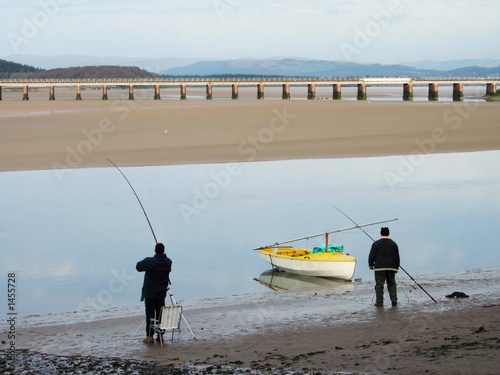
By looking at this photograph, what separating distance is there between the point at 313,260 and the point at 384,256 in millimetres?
3110

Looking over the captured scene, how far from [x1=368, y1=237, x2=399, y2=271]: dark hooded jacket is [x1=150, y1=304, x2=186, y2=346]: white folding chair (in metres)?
3.00

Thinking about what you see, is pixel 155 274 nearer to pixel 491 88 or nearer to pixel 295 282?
pixel 295 282

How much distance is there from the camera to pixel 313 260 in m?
15.6

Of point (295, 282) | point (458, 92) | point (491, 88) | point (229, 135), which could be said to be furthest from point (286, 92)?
point (295, 282)

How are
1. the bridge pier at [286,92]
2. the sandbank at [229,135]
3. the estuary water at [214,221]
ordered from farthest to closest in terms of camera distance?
the bridge pier at [286,92]
the sandbank at [229,135]
the estuary water at [214,221]

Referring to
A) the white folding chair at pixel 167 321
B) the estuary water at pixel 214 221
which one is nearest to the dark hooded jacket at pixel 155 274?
the white folding chair at pixel 167 321

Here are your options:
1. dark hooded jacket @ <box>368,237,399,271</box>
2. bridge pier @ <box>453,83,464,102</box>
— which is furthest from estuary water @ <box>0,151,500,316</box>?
bridge pier @ <box>453,83,464,102</box>

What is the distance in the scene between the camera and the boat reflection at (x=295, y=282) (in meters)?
15.0

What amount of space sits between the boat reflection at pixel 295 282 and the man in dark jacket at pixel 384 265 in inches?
81.1

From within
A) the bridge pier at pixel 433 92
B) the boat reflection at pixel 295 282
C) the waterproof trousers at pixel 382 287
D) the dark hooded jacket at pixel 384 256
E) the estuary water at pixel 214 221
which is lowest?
the boat reflection at pixel 295 282

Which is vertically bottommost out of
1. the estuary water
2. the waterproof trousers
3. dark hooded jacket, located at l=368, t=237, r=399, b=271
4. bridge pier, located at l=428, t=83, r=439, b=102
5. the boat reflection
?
the boat reflection

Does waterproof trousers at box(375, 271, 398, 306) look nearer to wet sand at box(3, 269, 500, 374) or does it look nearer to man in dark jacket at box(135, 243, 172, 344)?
wet sand at box(3, 269, 500, 374)

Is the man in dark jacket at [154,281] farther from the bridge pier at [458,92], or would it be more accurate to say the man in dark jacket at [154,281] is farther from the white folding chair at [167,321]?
the bridge pier at [458,92]

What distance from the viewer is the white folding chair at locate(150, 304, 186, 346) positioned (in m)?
10.7
